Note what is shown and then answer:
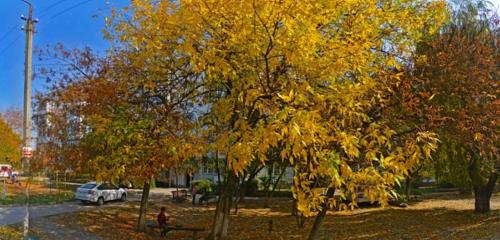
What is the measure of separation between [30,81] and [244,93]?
10.7 meters

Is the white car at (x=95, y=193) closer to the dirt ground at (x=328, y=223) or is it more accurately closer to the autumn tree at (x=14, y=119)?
the dirt ground at (x=328, y=223)

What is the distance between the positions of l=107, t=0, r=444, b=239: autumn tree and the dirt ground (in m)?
10.1

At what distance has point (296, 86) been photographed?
24.6 ft

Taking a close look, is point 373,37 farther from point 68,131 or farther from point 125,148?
point 68,131

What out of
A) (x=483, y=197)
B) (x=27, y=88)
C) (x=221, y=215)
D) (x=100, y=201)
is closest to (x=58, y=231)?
(x=27, y=88)

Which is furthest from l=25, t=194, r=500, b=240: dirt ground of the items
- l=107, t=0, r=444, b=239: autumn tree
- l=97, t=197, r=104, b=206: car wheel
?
l=107, t=0, r=444, b=239: autumn tree

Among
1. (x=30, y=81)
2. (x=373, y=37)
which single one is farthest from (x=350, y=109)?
(x=30, y=81)

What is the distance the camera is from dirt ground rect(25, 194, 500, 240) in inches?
711

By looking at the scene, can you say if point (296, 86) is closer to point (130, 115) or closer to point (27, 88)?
point (130, 115)

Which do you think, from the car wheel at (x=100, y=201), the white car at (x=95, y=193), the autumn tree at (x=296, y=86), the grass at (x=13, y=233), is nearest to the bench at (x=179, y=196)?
the white car at (x=95, y=193)

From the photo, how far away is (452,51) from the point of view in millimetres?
14477

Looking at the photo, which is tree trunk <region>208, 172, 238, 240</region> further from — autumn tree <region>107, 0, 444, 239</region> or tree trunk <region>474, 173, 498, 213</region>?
tree trunk <region>474, 173, 498, 213</region>

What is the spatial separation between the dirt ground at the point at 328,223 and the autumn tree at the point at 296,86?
10.1 metres

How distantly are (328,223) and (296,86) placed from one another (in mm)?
16481
